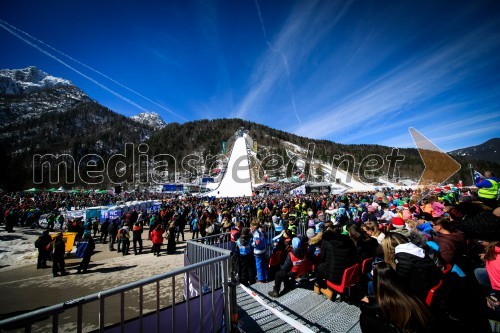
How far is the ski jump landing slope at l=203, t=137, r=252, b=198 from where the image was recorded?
4375cm

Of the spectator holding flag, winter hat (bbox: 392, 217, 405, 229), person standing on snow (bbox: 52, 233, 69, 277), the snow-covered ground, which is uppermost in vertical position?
the spectator holding flag

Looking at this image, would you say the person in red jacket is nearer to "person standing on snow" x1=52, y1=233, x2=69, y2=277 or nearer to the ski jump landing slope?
"person standing on snow" x1=52, y1=233, x2=69, y2=277

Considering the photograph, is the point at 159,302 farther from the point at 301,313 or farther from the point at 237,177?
the point at 237,177

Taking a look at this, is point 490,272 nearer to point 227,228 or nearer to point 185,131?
point 227,228

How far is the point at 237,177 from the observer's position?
58.7 meters

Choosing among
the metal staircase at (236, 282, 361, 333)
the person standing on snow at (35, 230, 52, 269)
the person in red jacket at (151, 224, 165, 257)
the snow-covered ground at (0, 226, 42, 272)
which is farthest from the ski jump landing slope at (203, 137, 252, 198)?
the metal staircase at (236, 282, 361, 333)

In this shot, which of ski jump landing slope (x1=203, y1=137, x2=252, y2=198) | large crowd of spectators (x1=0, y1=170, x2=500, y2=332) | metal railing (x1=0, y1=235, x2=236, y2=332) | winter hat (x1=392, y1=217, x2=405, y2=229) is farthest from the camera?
ski jump landing slope (x1=203, y1=137, x2=252, y2=198)

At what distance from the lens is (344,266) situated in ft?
13.7

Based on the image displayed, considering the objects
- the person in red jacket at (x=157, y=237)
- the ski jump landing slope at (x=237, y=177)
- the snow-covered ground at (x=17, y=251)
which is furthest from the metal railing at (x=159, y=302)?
the ski jump landing slope at (x=237, y=177)

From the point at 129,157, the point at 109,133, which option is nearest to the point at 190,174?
the point at 129,157

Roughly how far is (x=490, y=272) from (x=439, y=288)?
4.08ft

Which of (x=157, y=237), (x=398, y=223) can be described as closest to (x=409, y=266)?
(x=398, y=223)

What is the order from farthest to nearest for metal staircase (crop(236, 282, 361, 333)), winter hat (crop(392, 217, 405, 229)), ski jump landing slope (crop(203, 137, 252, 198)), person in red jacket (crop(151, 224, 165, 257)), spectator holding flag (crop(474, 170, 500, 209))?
1. ski jump landing slope (crop(203, 137, 252, 198))
2. person in red jacket (crop(151, 224, 165, 257))
3. winter hat (crop(392, 217, 405, 229))
4. spectator holding flag (crop(474, 170, 500, 209))
5. metal staircase (crop(236, 282, 361, 333))

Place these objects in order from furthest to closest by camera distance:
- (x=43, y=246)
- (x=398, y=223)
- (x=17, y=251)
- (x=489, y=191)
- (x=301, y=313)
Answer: (x=17, y=251) < (x=43, y=246) < (x=398, y=223) < (x=489, y=191) < (x=301, y=313)
